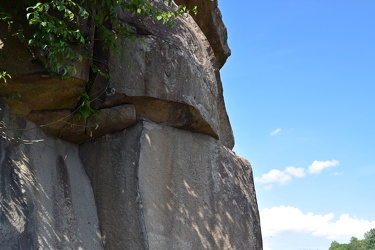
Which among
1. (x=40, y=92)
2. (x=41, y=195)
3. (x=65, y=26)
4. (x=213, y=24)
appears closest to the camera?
(x=65, y=26)

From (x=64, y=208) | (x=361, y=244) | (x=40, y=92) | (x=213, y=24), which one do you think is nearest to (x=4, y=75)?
(x=40, y=92)

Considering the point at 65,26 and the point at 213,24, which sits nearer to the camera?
the point at 65,26

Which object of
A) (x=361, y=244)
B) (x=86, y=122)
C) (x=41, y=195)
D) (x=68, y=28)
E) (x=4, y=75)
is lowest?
(x=41, y=195)

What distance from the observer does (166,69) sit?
6.44 metres

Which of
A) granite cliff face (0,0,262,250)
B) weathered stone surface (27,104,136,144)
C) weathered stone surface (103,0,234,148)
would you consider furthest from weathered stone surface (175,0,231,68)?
weathered stone surface (27,104,136,144)

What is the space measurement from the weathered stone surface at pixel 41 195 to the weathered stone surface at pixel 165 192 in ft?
0.64

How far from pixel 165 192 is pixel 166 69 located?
1.40 meters

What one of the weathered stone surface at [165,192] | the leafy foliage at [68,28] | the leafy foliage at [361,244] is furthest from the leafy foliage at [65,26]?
the leafy foliage at [361,244]

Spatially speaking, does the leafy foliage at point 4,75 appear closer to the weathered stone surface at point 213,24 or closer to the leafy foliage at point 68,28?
the leafy foliage at point 68,28

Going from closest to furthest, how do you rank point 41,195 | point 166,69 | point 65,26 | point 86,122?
point 65,26, point 41,195, point 86,122, point 166,69

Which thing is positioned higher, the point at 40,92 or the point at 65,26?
the point at 65,26

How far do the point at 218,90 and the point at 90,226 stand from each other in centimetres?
299

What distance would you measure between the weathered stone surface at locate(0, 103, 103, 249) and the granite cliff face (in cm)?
1

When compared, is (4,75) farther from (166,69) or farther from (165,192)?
(165,192)
